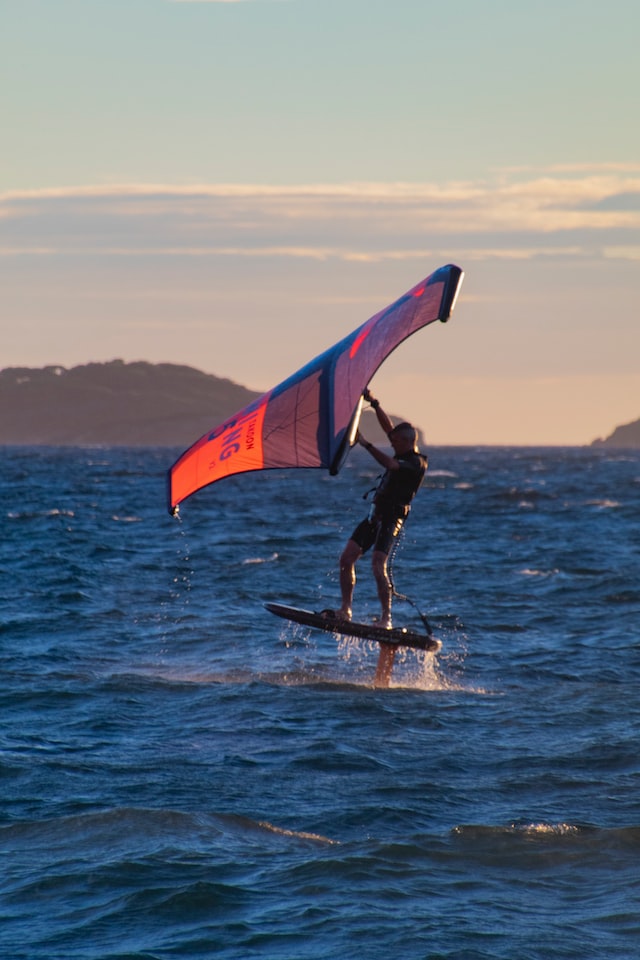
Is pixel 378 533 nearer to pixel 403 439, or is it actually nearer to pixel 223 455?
pixel 403 439

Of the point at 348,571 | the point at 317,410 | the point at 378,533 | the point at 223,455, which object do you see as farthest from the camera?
the point at 378,533

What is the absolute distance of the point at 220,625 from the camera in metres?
21.0

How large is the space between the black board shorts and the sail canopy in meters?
2.01

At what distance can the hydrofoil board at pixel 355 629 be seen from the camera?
13.7 m

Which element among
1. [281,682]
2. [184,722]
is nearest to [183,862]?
[184,722]

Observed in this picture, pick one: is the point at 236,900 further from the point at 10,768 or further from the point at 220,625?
the point at 220,625

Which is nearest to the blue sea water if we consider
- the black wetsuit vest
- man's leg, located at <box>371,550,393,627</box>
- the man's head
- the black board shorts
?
man's leg, located at <box>371,550,393,627</box>

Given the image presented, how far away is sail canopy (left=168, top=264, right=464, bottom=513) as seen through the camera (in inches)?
431

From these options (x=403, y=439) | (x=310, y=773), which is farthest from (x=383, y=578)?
(x=310, y=773)

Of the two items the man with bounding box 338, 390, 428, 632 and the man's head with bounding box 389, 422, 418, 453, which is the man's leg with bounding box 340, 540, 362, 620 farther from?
the man's head with bounding box 389, 422, 418, 453

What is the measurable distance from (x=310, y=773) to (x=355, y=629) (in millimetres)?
2111

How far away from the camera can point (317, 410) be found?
460 inches

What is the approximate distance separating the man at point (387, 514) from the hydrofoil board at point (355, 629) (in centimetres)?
13

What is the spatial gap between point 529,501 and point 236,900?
49.2 m
